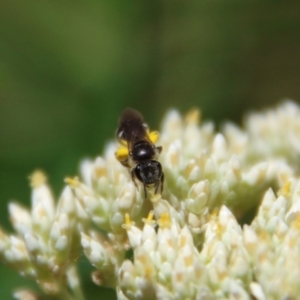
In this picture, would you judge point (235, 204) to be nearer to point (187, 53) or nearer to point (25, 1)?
point (187, 53)

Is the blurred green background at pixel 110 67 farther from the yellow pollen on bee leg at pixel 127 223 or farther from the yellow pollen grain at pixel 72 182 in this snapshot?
the yellow pollen on bee leg at pixel 127 223

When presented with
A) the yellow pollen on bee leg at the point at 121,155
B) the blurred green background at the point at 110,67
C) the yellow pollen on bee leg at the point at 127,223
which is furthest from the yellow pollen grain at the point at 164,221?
the blurred green background at the point at 110,67

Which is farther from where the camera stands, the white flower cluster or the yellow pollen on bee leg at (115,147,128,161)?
the yellow pollen on bee leg at (115,147,128,161)

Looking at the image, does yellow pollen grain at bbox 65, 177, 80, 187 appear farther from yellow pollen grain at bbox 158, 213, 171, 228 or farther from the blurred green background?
the blurred green background

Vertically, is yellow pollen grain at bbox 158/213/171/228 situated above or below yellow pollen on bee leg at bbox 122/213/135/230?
below

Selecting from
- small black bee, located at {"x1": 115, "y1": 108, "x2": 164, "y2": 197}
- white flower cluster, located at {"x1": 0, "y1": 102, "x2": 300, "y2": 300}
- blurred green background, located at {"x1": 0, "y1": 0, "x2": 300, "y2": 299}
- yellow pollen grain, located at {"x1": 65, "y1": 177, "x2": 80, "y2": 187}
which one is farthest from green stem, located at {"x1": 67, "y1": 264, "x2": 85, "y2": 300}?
→ blurred green background, located at {"x1": 0, "y1": 0, "x2": 300, "y2": 299}

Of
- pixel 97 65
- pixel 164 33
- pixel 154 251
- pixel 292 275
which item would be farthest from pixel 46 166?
pixel 292 275

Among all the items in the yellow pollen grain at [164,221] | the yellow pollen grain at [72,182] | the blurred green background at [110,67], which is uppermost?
the blurred green background at [110,67]
